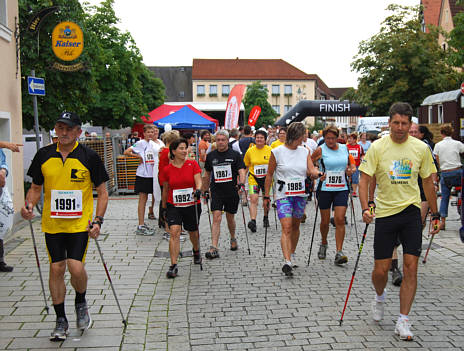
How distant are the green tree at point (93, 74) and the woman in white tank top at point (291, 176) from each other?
750cm

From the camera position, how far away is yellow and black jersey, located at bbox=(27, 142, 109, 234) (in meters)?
4.91

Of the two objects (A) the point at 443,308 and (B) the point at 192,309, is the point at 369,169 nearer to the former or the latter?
(A) the point at 443,308

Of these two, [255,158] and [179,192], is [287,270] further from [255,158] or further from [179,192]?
[255,158]

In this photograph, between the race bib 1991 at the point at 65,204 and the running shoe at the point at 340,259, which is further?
the running shoe at the point at 340,259

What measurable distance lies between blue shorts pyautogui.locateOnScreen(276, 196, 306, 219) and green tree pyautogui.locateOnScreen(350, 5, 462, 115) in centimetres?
3766

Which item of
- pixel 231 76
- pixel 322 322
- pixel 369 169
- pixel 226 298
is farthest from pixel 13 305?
pixel 231 76

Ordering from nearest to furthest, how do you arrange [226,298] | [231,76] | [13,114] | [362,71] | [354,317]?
1. [354,317]
2. [226,298]
3. [13,114]
4. [362,71]
5. [231,76]

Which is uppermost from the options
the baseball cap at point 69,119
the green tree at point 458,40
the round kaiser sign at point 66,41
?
the green tree at point 458,40

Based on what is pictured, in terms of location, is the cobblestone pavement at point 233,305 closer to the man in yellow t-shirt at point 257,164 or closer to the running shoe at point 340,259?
the running shoe at point 340,259

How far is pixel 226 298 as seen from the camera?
6289 millimetres

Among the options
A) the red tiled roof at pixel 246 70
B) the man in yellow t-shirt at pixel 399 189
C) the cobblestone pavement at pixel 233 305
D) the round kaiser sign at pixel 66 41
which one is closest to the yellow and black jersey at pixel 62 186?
the cobblestone pavement at pixel 233 305

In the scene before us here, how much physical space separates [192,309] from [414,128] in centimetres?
408

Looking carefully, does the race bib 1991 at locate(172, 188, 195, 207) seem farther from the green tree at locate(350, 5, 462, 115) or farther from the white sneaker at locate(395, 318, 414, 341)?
the green tree at locate(350, 5, 462, 115)

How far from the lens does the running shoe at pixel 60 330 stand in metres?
4.81
